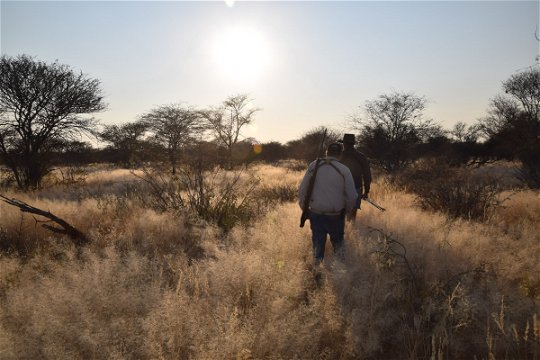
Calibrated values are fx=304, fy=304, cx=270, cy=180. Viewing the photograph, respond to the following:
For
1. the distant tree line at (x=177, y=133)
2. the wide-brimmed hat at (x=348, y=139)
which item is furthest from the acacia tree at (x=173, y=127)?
the wide-brimmed hat at (x=348, y=139)

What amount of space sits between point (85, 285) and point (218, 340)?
1.72 m

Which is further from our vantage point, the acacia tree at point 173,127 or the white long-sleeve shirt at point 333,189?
the acacia tree at point 173,127

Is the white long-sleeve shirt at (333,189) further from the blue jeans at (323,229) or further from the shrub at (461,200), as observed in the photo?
the shrub at (461,200)

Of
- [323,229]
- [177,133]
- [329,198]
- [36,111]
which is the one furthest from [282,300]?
[177,133]

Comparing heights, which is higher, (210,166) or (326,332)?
(210,166)

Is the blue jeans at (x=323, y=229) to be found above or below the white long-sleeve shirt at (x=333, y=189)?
below

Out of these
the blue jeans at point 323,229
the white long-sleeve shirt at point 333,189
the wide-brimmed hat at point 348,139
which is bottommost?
the blue jeans at point 323,229

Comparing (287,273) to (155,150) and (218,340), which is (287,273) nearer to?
(218,340)

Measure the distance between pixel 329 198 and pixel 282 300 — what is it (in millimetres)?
1511

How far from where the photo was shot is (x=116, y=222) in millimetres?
5848

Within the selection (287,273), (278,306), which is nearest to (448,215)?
(287,273)

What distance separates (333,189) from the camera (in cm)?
392

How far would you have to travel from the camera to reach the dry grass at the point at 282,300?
8.25ft

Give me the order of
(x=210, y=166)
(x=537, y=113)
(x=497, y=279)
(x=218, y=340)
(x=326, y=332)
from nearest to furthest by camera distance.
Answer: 1. (x=218, y=340)
2. (x=326, y=332)
3. (x=497, y=279)
4. (x=210, y=166)
5. (x=537, y=113)
